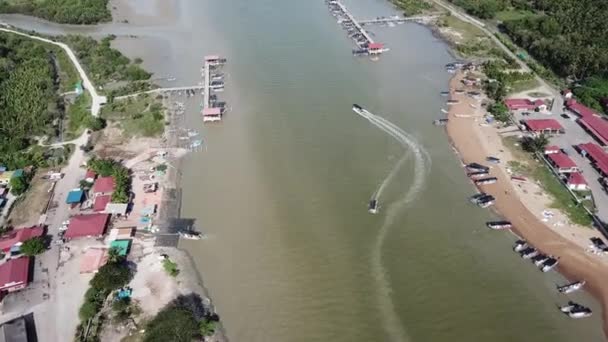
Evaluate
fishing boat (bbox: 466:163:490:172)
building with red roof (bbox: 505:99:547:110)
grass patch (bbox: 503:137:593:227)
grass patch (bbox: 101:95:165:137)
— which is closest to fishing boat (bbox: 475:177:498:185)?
fishing boat (bbox: 466:163:490:172)

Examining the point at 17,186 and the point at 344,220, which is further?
the point at 17,186

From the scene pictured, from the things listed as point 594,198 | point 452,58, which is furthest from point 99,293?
point 452,58

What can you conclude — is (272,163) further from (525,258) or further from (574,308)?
(574,308)

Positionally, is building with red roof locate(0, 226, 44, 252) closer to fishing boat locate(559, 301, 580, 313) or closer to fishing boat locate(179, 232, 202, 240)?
fishing boat locate(179, 232, 202, 240)

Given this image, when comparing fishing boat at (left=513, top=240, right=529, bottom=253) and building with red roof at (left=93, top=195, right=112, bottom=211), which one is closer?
fishing boat at (left=513, top=240, right=529, bottom=253)

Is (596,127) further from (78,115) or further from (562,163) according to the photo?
(78,115)

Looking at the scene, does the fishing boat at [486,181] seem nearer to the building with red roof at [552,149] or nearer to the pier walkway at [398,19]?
the building with red roof at [552,149]

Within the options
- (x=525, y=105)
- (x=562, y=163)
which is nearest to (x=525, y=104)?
(x=525, y=105)
